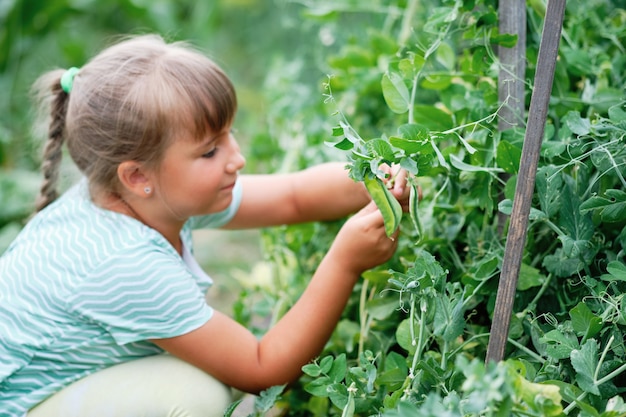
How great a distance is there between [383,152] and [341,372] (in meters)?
0.34

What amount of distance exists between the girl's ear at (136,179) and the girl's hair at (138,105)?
0.02 m

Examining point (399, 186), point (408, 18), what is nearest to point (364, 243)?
point (399, 186)

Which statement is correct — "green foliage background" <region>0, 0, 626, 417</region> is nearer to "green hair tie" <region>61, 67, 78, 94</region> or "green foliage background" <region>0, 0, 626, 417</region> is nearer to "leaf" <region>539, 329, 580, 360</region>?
"leaf" <region>539, 329, 580, 360</region>

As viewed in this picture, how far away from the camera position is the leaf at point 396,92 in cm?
116

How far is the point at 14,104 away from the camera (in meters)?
3.38

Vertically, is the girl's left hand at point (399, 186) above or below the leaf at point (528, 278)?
above

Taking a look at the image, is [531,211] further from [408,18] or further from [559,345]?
[408,18]

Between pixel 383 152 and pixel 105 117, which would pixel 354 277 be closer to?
pixel 383 152

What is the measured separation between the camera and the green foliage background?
3.08 feet

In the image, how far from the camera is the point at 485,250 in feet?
4.06

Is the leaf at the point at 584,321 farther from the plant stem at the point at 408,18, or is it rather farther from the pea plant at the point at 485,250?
the plant stem at the point at 408,18

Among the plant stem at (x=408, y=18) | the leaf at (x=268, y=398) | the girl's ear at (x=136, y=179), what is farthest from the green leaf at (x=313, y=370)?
the plant stem at (x=408, y=18)

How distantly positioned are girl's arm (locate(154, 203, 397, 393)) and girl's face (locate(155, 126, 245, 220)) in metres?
0.20

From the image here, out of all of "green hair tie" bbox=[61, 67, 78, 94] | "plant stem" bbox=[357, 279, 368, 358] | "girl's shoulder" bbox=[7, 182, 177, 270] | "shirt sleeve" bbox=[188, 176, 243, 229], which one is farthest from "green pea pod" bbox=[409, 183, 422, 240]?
"green hair tie" bbox=[61, 67, 78, 94]
